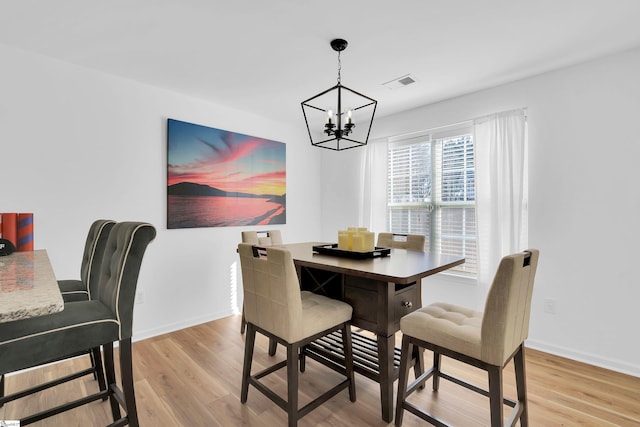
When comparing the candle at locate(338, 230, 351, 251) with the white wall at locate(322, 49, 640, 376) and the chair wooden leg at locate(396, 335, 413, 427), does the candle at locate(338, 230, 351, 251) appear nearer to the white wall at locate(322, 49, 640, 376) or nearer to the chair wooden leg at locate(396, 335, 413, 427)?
the chair wooden leg at locate(396, 335, 413, 427)

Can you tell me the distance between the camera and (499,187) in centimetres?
302

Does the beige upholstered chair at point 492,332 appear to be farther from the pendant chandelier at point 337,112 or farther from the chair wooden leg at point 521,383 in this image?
the pendant chandelier at point 337,112

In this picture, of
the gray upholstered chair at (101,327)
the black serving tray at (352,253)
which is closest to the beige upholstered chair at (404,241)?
the black serving tray at (352,253)

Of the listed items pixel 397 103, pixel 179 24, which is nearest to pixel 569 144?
pixel 397 103

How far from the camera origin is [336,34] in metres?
2.19

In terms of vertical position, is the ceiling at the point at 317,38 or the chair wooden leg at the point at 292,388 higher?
the ceiling at the point at 317,38

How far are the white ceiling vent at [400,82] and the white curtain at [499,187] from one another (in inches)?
33.2

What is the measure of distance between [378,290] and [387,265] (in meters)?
0.16

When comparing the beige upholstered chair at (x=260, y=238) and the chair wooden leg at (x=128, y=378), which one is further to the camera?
the beige upholstered chair at (x=260, y=238)

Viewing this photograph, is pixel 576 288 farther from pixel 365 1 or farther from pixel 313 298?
pixel 365 1

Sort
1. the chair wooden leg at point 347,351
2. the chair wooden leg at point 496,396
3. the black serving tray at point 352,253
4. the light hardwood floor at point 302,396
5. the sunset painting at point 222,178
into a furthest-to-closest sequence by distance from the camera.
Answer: the sunset painting at point 222,178 < the black serving tray at point 352,253 < the chair wooden leg at point 347,351 < the light hardwood floor at point 302,396 < the chair wooden leg at point 496,396

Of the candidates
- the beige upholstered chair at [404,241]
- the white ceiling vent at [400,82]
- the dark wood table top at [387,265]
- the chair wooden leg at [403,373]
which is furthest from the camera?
the white ceiling vent at [400,82]

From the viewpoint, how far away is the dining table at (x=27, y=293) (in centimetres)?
71

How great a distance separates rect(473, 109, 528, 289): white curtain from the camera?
2912 mm
